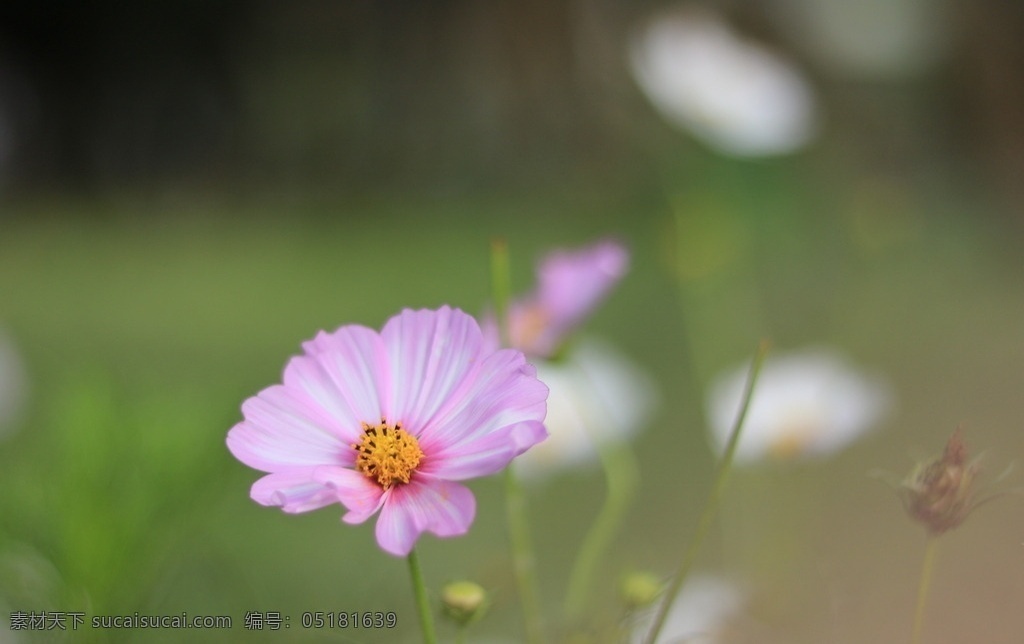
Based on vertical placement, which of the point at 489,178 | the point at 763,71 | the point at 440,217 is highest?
the point at 489,178

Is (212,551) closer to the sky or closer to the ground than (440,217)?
closer to the ground

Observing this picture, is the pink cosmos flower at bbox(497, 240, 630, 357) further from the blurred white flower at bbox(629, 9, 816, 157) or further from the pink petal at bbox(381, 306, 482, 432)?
the blurred white flower at bbox(629, 9, 816, 157)

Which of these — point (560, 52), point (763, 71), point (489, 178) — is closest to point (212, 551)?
point (763, 71)

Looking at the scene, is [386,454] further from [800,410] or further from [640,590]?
[800,410]

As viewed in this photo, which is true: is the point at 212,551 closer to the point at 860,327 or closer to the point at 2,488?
the point at 2,488

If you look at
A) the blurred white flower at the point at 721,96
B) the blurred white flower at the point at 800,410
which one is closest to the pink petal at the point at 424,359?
the blurred white flower at the point at 800,410

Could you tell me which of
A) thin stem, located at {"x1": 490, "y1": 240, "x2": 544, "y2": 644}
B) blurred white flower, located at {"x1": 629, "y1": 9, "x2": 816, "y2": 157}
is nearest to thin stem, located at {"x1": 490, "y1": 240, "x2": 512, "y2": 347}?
thin stem, located at {"x1": 490, "y1": 240, "x2": 544, "y2": 644}

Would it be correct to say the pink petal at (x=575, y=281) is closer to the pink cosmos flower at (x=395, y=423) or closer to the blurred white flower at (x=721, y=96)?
the pink cosmos flower at (x=395, y=423)
